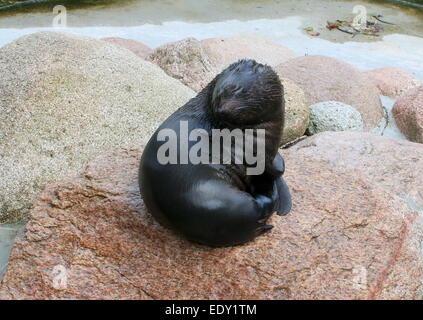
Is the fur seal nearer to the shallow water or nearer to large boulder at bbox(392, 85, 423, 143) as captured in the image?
large boulder at bbox(392, 85, 423, 143)

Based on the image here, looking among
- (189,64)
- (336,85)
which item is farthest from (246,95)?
(336,85)

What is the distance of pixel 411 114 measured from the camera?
5383 millimetres

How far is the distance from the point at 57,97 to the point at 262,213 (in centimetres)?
225

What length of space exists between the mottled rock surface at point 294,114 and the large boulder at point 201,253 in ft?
6.21

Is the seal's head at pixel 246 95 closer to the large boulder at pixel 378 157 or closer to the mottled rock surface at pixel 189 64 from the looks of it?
the large boulder at pixel 378 157

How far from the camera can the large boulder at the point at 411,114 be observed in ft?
17.4

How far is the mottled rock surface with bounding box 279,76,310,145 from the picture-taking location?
15.8 feet

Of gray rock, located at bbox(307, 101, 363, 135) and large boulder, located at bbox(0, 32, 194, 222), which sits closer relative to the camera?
large boulder, located at bbox(0, 32, 194, 222)

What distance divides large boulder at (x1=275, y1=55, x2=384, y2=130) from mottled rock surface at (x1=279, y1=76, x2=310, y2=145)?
0.69 metres

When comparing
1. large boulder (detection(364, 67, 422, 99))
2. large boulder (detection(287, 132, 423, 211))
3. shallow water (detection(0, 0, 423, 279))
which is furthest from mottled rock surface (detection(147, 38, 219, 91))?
shallow water (detection(0, 0, 423, 279))

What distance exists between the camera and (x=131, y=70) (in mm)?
4465

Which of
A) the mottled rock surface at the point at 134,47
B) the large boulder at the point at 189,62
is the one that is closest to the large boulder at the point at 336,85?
the large boulder at the point at 189,62

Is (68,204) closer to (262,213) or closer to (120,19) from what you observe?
(262,213)
